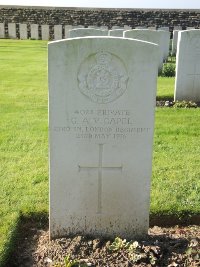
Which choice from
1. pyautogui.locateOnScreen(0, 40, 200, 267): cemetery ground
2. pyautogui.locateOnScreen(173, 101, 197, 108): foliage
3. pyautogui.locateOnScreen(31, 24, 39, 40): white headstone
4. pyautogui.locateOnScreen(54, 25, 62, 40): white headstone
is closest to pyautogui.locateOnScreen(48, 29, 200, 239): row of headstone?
pyautogui.locateOnScreen(0, 40, 200, 267): cemetery ground

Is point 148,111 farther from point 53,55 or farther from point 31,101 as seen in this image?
point 31,101

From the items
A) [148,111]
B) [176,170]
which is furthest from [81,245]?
[176,170]

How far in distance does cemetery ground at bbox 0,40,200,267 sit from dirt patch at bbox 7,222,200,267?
0.5 inches

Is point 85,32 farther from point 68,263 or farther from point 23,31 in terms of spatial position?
point 23,31

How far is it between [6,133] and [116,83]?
350 cm

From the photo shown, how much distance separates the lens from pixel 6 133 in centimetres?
631

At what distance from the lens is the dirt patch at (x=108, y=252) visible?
3.24 metres

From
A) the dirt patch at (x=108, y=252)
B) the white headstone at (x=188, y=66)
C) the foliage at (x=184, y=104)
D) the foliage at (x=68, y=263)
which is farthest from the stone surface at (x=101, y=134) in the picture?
the white headstone at (x=188, y=66)

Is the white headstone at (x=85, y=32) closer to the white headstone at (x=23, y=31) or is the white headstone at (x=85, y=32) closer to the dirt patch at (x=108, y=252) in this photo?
the dirt patch at (x=108, y=252)

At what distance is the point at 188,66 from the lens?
27.5ft

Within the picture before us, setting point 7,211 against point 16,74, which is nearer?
point 7,211

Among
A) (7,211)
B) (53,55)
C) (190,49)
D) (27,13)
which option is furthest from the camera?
(27,13)

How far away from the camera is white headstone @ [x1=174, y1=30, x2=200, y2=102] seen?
26.6ft

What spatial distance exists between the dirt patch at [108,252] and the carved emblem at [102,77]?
3.94ft
